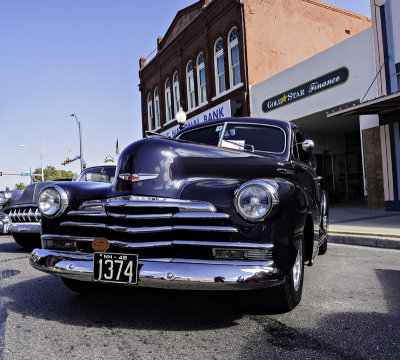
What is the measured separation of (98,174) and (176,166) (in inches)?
175

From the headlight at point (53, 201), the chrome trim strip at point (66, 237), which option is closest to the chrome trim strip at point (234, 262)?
the chrome trim strip at point (66, 237)

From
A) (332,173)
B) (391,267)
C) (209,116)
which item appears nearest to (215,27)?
(209,116)

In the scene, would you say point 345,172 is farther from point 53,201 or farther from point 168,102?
point 53,201

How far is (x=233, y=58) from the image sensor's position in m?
16.7

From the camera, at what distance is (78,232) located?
2910 millimetres

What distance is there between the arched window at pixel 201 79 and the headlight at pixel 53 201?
1603cm

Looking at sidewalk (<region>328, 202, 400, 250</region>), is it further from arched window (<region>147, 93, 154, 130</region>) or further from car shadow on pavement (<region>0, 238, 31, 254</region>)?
arched window (<region>147, 93, 154, 130</region>)

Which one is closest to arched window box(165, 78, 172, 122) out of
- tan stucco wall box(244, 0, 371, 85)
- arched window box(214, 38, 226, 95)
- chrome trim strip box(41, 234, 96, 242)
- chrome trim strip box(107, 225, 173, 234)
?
arched window box(214, 38, 226, 95)

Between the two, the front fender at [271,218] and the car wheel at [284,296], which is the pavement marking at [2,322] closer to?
the front fender at [271,218]

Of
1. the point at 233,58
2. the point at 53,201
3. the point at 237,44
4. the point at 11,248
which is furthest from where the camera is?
the point at 233,58

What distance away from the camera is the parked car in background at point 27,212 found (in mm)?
5945

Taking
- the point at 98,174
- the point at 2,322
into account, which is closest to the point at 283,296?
the point at 2,322

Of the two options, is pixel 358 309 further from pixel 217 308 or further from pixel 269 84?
pixel 269 84

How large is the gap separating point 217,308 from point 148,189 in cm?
112
